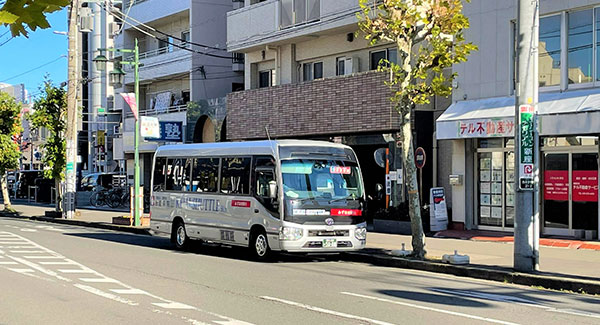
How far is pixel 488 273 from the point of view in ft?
44.0

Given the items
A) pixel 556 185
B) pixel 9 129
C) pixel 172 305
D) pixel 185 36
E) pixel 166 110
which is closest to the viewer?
pixel 172 305

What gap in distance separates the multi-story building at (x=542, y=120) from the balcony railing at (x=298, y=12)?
721 cm

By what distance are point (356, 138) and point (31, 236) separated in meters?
11.0

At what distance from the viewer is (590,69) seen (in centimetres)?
1805

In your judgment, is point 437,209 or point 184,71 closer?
point 437,209

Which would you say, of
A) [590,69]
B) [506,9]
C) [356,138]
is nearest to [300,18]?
[356,138]

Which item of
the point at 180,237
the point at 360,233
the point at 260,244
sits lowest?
the point at 180,237

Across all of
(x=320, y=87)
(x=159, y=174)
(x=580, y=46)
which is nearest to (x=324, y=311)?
(x=159, y=174)

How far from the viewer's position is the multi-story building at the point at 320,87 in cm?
2378

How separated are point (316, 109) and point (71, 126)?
10963mm

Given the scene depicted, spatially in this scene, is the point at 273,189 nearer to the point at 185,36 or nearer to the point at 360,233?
the point at 360,233

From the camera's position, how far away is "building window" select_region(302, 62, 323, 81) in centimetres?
2846

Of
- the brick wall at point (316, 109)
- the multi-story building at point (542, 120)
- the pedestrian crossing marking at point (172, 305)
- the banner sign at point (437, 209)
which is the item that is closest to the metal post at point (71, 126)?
the brick wall at point (316, 109)

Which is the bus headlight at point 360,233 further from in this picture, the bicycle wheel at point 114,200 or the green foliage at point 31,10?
the bicycle wheel at point 114,200
